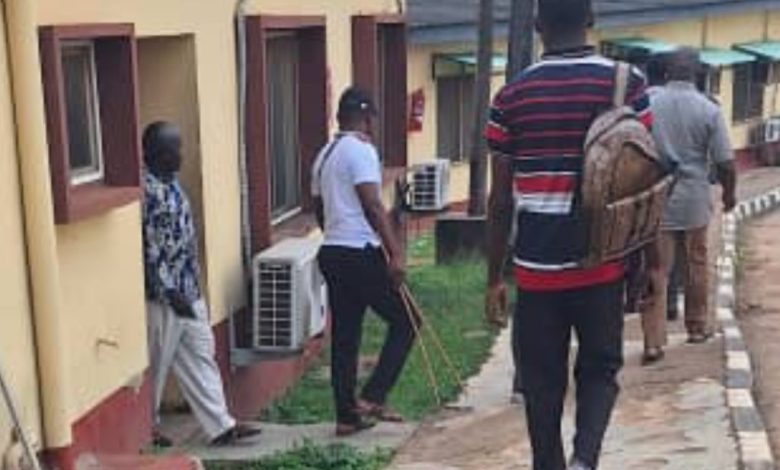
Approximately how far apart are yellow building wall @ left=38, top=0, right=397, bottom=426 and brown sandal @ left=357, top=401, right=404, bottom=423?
906 mm

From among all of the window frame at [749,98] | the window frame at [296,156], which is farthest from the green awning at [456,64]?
the window frame at [749,98]

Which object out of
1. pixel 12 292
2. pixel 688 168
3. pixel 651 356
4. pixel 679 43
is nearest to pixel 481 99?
pixel 688 168

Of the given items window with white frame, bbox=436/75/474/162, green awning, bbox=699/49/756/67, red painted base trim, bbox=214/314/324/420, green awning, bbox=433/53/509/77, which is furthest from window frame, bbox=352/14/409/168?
green awning, bbox=699/49/756/67

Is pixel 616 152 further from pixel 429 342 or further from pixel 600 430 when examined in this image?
pixel 429 342

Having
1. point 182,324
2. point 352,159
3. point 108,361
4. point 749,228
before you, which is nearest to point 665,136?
point 352,159

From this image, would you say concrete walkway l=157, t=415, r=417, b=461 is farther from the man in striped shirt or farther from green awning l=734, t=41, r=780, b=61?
green awning l=734, t=41, r=780, b=61

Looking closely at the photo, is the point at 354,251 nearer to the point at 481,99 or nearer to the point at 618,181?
the point at 618,181

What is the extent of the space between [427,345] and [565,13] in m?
5.02

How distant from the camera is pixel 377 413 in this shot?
7.09 meters

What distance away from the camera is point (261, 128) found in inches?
297

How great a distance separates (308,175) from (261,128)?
4.31 ft

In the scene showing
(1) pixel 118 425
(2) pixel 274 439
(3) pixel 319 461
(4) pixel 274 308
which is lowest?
(2) pixel 274 439

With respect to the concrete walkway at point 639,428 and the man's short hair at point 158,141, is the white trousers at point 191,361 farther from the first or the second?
the concrete walkway at point 639,428

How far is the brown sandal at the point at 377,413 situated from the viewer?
277 inches
